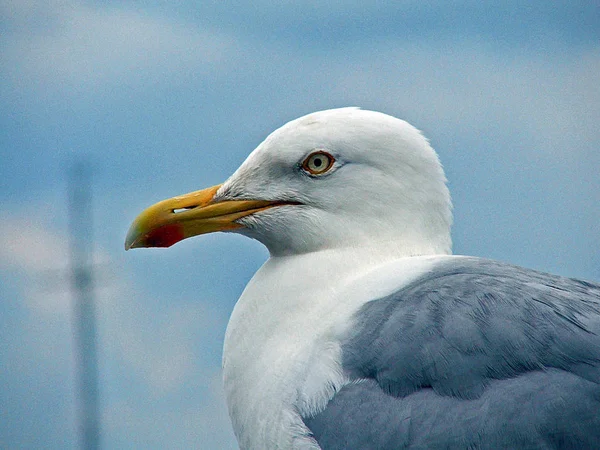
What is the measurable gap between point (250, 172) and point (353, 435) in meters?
1.15

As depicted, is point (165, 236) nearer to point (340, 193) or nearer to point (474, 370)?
point (340, 193)

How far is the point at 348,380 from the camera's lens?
3535 millimetres

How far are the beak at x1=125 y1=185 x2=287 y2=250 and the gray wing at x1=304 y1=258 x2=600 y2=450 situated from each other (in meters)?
0.77

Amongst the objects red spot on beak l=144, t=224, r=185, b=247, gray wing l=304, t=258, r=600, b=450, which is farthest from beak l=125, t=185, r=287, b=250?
gray wing l=304, t=258, r=600, b=450

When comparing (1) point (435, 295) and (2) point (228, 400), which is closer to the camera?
(1) point (435, 295)

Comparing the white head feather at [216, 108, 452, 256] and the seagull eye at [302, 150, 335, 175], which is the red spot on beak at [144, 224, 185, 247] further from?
the seagull eye at [302, 150, 335, 175]

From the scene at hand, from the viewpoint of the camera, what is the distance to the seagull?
3.34 m

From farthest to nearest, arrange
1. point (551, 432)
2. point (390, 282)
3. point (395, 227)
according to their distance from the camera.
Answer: point (395, 227), point (390, 282), point (551, 432)

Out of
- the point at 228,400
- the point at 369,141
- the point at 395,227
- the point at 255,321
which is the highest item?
the point at 369,141

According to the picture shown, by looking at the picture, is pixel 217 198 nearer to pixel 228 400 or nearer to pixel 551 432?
pixel 228 400

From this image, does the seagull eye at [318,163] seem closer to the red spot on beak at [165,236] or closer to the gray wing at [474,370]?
the red spot on beak at [165,236]

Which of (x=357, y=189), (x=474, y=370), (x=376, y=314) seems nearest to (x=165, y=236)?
(x=357, y=189)

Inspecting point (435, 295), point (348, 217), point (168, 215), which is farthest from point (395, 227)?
point (168, 215)

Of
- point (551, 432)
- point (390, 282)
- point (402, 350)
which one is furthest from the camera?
point (390, 282)
